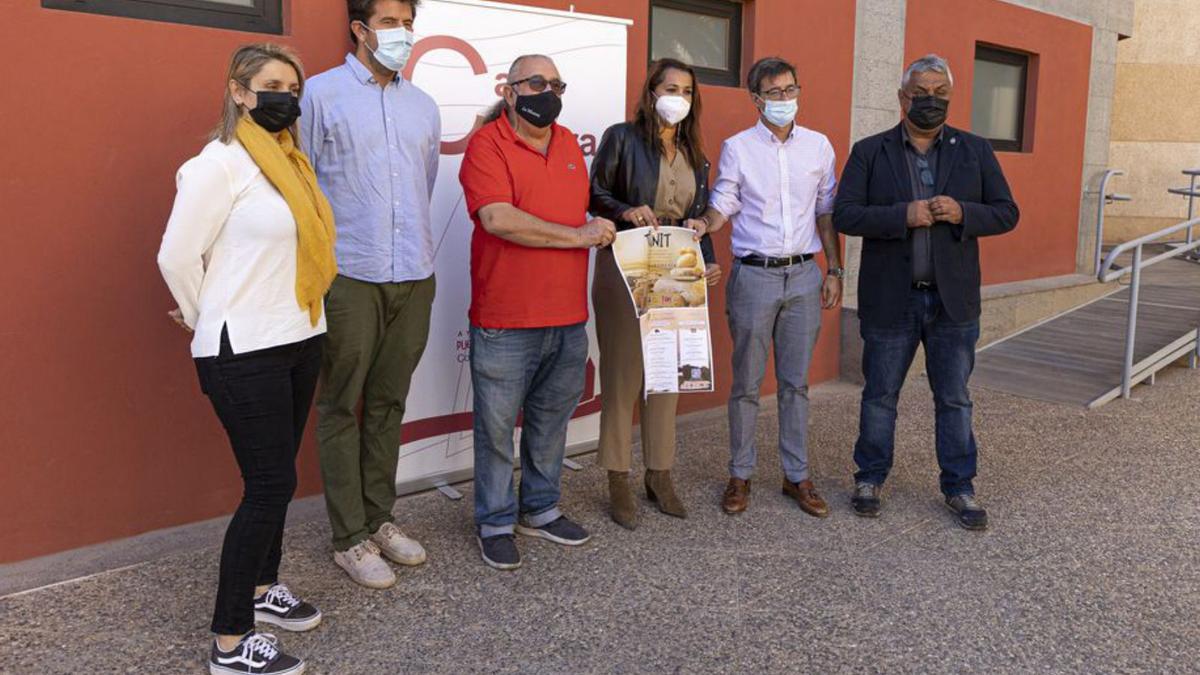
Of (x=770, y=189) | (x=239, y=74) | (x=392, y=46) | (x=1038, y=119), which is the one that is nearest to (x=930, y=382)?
(x=770, y=189)

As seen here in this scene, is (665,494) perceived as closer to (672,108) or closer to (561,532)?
(561,532)

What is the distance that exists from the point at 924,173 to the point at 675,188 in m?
1.08

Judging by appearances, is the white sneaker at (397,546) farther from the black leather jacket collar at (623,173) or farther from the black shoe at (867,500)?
the black shoe at (867,500)

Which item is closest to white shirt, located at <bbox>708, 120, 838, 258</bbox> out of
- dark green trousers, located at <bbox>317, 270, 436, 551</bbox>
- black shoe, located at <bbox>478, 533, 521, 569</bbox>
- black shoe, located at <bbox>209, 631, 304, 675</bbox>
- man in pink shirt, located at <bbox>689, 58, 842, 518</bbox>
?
man in pink shirt, located at <bbox>689, 58, 842, 518</bbox>

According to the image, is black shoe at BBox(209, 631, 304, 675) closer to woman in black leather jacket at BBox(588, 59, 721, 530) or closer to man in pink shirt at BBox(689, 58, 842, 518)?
woman in black leather jacket at BBox(588, 59, 721, 530)

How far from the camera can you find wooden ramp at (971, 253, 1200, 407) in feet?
21.0

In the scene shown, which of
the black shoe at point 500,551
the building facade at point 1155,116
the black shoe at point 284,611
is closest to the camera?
the black shoe at point 284,611

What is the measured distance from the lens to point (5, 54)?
10.3ft

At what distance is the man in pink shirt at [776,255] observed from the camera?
4023mm

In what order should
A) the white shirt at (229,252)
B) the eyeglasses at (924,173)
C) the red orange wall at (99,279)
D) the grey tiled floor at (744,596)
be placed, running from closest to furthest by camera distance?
the white shirt at (229,252), the grey tiled floor at (744,596), the red orange wall at (99,279), the eyeglasses at (924,173)

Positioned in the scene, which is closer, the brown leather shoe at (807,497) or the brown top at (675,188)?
the brown top at (675,188)

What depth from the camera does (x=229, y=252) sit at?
8.71ft

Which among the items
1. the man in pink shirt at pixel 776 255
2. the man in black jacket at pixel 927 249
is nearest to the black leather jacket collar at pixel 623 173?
the man in pink shirt at pixel 776 255

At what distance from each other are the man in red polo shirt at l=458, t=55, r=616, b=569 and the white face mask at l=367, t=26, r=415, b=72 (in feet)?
1.27
